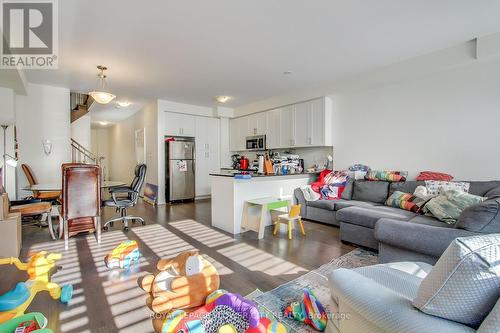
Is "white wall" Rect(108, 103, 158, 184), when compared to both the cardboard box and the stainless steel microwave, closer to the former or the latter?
the stainless steel microwave

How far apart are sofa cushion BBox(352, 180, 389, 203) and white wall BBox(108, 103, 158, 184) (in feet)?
15.6

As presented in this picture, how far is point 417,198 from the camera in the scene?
3160mm

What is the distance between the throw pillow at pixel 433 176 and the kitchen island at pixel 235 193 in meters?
2.01

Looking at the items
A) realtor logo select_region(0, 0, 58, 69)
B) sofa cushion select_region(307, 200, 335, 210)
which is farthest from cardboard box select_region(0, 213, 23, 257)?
sofa cushion select_region(307, 200, 335, 210)

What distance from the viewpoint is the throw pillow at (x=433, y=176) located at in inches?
129

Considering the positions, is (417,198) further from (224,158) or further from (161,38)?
(224,158)

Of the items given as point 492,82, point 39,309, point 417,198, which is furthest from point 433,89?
point 39,309

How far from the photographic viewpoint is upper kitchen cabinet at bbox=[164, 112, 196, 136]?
6.20 meters

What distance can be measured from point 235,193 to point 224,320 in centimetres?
214

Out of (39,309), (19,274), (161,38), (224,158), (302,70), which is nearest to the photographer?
(39,309)

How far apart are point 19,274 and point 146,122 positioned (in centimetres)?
499

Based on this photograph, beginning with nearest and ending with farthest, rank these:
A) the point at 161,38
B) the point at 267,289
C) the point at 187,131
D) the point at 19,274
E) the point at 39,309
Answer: the point at 39,309 < the point at 267,289 < the point at 19,274 < the point at 161,38 < the point at 187,131

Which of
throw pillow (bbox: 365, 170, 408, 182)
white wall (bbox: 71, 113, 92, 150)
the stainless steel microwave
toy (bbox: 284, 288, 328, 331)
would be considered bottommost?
toy (bbox: 284, 288, 328, 331)

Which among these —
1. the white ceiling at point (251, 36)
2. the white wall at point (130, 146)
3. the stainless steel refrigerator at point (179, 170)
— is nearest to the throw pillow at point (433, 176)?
the white ceiling at point (251, 36)
